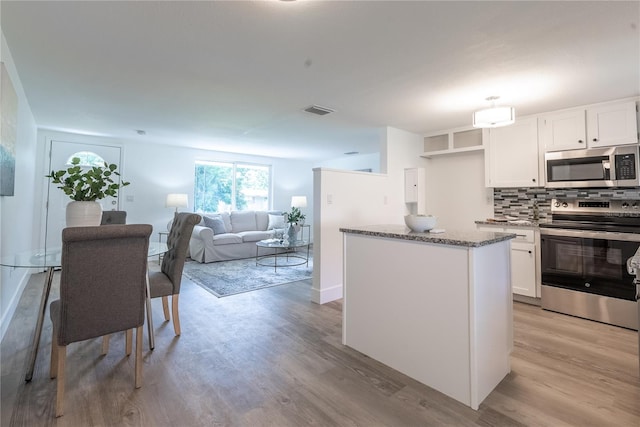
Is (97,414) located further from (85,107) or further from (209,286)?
(85,107)

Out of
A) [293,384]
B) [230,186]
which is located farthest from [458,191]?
[230,186]

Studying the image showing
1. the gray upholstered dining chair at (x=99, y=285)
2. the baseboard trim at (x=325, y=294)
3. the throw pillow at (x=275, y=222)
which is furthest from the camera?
the throw pillow at (x=275, y=222)

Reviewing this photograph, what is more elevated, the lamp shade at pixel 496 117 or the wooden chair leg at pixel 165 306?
the lamp shade at pixel 496 117

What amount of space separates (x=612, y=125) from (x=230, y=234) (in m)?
5.45

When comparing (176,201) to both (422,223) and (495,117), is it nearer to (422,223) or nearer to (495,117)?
(422,223)

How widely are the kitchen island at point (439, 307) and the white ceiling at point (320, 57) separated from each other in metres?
1.29

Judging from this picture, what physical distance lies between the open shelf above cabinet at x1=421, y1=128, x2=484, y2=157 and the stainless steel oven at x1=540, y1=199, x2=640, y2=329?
4.41 ft

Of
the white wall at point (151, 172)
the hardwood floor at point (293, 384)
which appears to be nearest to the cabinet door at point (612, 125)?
the hardwood floor at point (293, 384)

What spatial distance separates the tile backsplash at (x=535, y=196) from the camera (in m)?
3.15

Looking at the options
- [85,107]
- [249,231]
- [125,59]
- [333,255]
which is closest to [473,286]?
[333,255]

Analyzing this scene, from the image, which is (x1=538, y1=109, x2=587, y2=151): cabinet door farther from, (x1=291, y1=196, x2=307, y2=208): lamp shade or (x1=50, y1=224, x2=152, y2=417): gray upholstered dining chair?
(x1=291, y1=196, x2=307, y2=208): lamp shade

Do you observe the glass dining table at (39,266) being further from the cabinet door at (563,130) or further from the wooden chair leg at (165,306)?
the cabinet door at (563,130)

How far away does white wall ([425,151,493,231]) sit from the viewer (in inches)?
164

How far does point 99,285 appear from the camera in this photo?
62.7 inches
